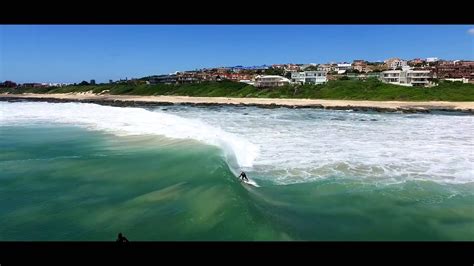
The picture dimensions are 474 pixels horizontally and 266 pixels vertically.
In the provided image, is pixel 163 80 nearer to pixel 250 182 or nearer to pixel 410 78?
pixel 410 78

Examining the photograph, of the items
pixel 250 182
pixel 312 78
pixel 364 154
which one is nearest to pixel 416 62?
pixel 312 78

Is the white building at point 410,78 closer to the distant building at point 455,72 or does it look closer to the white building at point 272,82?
the distant building at point 455,72

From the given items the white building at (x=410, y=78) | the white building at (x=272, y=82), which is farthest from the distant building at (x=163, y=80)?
the white building at (x=410, y=78)
